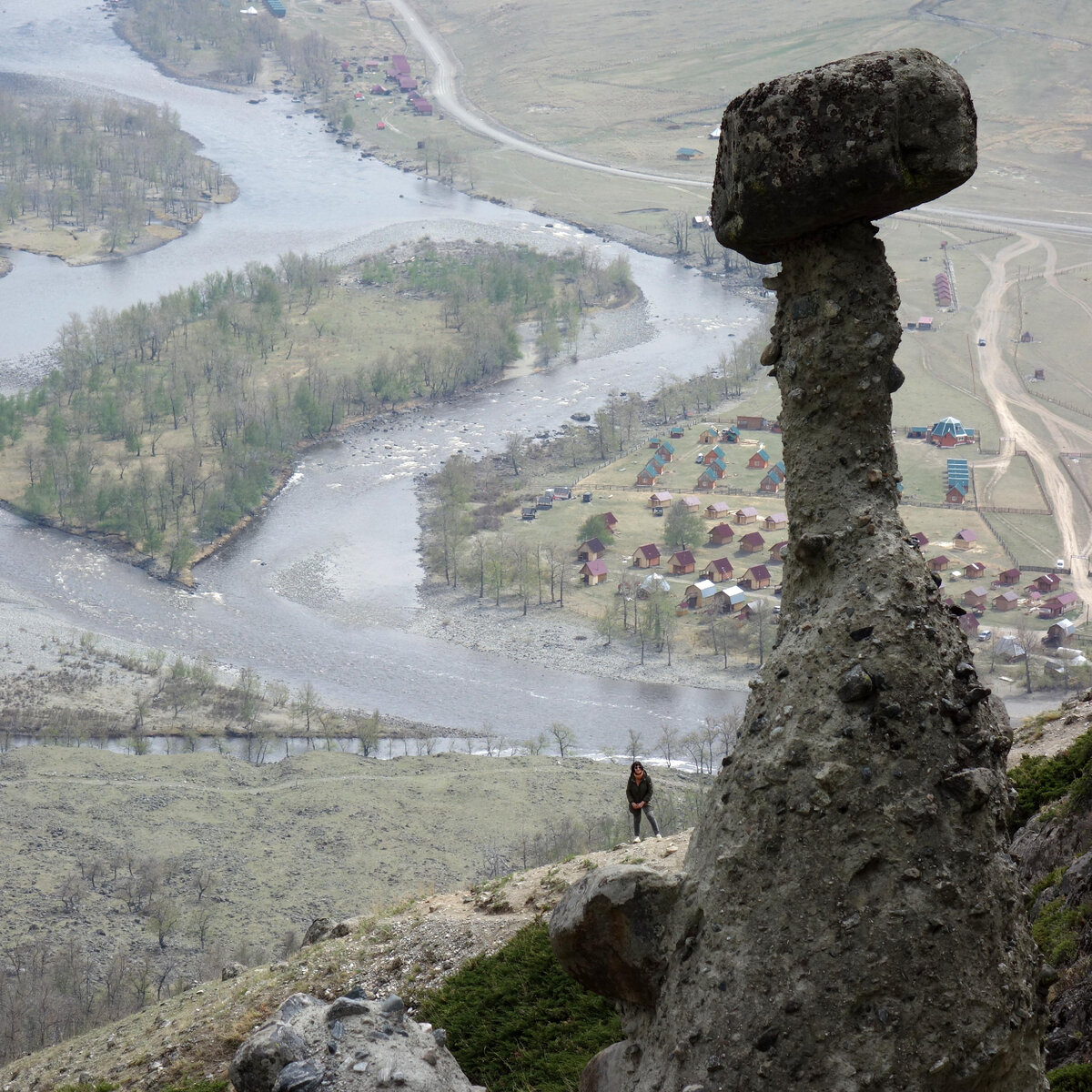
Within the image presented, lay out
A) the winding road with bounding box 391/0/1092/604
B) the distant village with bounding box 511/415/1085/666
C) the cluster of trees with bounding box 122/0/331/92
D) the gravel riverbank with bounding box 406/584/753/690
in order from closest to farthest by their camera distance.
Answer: the gravel riverbank with bounding box 406/584/753/690 → the distant village with bounding box 511/415/1085/666 → the winding road with bounding box 391/0/1092/604 → the cluster of trees with bounding box 122/0/331/92

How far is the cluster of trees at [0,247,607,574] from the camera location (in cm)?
8694

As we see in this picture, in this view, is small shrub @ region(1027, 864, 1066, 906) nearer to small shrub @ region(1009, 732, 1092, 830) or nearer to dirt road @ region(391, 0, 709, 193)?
small shrub @ region(1009, 732, 1092, 830)

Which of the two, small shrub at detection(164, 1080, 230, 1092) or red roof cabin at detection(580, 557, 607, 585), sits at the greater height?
small shrub at detection(164, 1080, 230, 1092)

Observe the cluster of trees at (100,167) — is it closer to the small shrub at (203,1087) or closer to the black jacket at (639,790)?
the black jacket at (639,790)

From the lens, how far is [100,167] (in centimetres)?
14925

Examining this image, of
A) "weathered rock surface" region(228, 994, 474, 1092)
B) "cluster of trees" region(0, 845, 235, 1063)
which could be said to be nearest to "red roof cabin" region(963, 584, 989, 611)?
"cluster of trees" region(0, 845, 235, 1063)

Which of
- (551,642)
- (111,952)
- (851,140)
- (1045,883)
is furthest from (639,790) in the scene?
(551,642)

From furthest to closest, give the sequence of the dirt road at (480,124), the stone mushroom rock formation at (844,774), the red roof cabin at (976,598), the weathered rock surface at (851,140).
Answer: the dirt road at (480,124)
the red roof cabin at (976,598)
the weathered rock surface at (851,140)
the stone mushroom rock formation at (844,774)

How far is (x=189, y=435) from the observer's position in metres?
97.1

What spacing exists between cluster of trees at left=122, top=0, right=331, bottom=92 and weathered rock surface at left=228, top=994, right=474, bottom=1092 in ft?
618

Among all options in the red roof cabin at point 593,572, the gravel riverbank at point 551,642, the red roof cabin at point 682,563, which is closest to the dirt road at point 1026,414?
the red roof cabin at point 682,563

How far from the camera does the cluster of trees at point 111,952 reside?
1423 inches

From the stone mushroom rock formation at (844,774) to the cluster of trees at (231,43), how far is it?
621ft

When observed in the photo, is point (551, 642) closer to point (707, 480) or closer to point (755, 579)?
point (755, 579)
